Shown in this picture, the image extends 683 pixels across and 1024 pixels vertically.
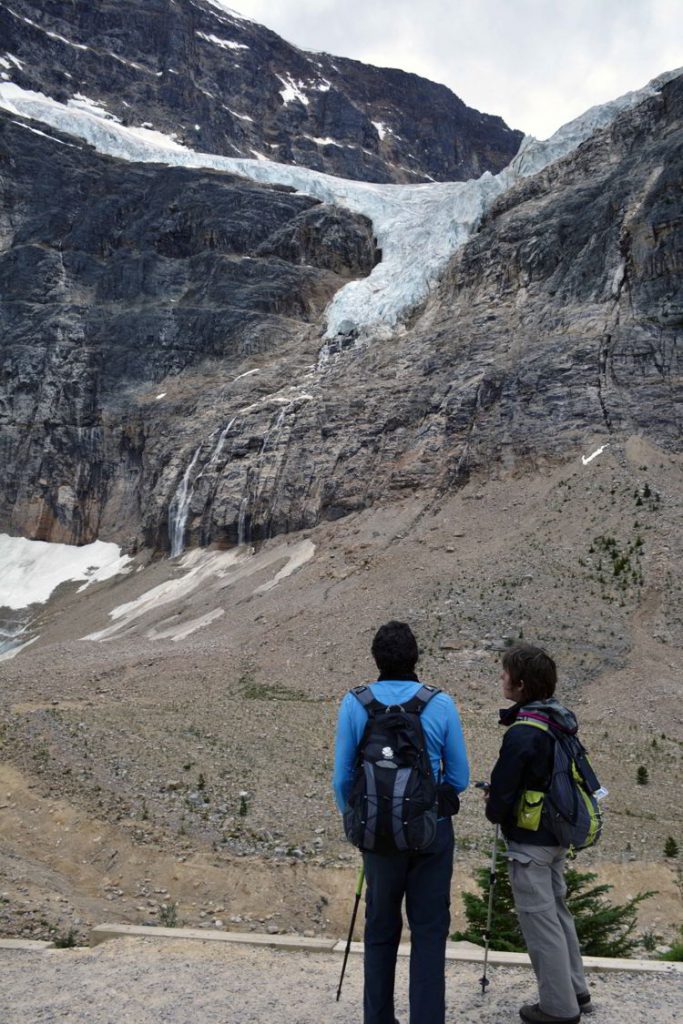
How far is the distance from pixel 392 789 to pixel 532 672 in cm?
122

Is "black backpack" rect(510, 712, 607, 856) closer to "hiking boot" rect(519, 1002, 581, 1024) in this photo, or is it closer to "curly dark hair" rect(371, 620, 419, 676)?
"curly dark hair" rect(371, 620, 419, 676)

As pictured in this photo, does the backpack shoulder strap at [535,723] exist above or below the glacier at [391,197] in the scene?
below

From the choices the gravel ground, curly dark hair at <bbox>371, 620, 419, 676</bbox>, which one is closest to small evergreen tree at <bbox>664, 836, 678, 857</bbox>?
the gravel ground

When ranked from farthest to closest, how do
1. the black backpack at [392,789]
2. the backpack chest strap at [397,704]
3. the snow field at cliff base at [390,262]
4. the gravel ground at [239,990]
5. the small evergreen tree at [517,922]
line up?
1. the snow field at cliff base at [390,262]
2. the small evergreen tree at [517,922]
3. the gravel ground at [239,990]
4. the backpack chest strap at [397,704]
5. the black backpack at [392,789]

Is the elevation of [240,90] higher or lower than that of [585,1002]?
higher

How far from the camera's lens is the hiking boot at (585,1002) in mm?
5062

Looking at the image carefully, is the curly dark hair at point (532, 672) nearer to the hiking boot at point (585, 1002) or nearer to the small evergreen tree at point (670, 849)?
the hiking boot at point (585, 1002)

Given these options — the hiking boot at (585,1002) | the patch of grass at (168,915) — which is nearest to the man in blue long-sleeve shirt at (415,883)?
the hiking boot at (585,1002)

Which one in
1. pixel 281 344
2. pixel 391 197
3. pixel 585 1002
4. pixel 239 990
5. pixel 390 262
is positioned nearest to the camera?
pixel 585 1002

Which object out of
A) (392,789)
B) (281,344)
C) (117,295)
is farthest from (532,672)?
(117,295)

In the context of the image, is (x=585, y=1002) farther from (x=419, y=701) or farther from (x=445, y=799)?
(x=419, y=701)

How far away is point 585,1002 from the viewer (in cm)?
506

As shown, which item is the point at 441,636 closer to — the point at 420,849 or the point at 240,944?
the point at 240,944

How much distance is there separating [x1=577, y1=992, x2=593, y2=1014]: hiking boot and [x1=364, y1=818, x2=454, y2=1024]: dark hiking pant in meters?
1.09
